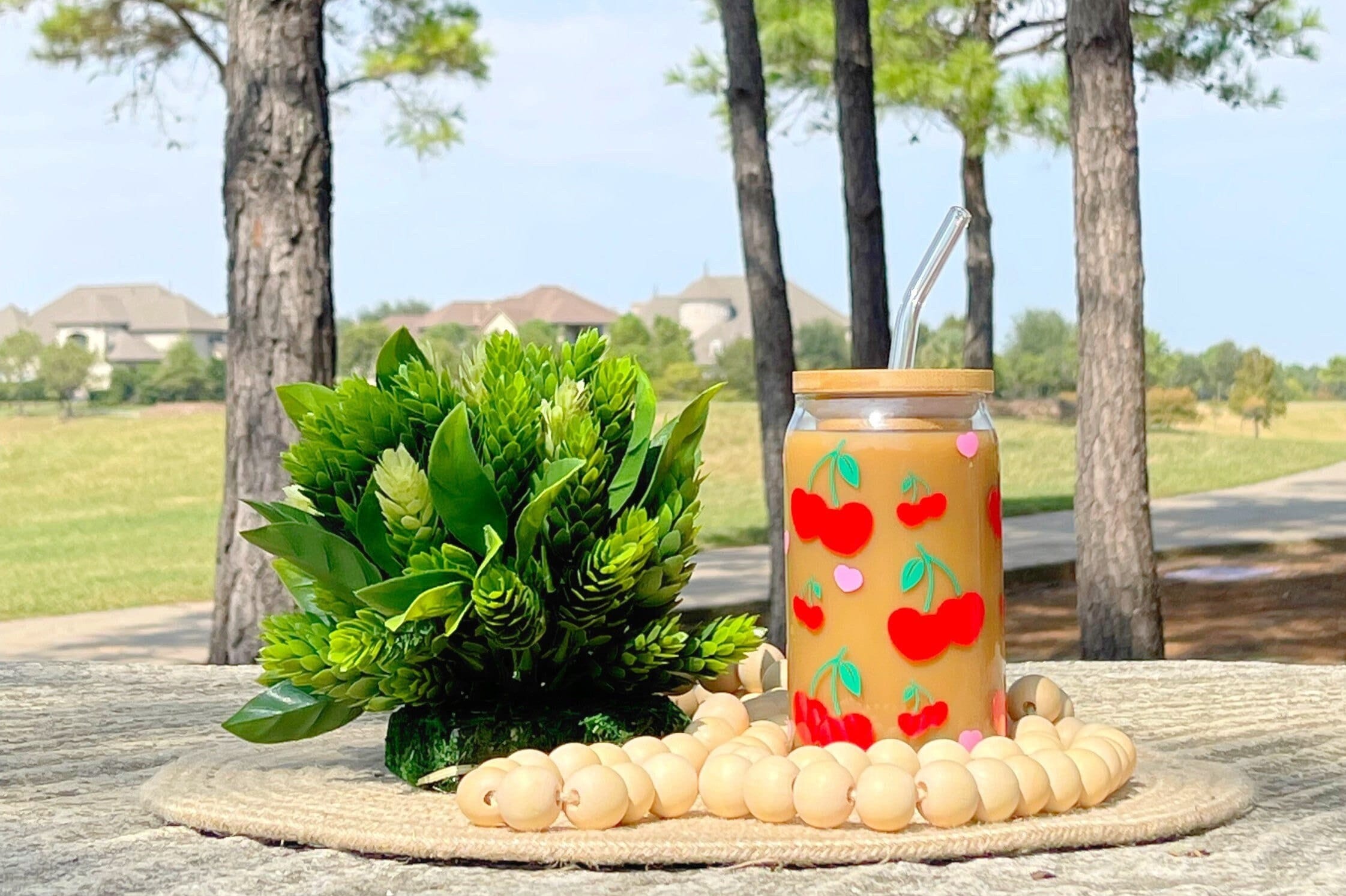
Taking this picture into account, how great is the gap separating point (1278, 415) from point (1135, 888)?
65.5ft

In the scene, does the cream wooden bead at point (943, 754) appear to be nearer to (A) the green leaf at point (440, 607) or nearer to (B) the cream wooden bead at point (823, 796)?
(B) the cream wooden bead at point (823, 796)

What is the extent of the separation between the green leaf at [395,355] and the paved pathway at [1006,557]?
3.89 meters

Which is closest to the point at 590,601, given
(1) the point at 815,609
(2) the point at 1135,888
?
(1) the point at 815,609

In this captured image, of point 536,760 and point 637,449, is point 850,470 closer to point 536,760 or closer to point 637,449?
point 637,449

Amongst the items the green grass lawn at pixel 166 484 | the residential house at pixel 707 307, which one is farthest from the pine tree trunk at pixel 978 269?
the residential house at pixel 707 307

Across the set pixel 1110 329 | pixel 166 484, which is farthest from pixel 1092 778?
pixel 166 484

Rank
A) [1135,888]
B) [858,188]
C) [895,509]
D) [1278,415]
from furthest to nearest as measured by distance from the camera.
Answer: [1278,415]
[858,188]
[895,509]
[1135,888]

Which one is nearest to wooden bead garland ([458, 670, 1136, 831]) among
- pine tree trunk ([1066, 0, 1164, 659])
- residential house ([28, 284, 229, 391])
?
pine tree trunk ([1066, 0, 1164, 659])

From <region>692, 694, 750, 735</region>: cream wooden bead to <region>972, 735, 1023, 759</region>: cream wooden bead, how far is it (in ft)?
0.91

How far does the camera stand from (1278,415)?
1956 cm

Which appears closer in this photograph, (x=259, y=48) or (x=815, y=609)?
(x=815, y=609)

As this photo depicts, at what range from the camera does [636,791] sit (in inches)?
50.6

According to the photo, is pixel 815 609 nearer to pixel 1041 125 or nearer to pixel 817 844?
→ pixel 817 844

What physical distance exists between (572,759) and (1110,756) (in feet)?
1.66
